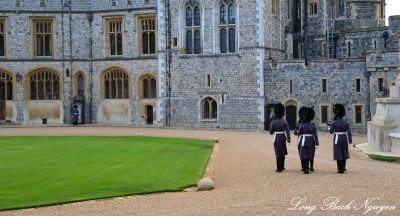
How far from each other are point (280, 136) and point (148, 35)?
28.9m

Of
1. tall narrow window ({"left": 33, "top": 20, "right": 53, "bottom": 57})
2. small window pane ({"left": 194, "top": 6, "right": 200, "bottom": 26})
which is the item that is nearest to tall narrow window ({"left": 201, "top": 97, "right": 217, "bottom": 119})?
small window pane ({"left": 194, "top": 6, "right": 200, "bottom": 26})

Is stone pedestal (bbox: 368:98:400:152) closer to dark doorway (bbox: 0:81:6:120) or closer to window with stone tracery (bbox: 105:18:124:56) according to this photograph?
window with stone tracery (bbox: 105:18:124:56)

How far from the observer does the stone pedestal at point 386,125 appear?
23.1 metres

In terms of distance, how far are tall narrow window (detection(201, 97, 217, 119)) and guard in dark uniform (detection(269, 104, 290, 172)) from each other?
77.3 ft

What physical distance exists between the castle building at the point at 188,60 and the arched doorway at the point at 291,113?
8 centimetres

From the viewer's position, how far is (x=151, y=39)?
46.3 m

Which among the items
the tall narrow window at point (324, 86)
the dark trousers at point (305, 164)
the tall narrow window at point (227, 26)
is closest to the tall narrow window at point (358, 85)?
the tall narrow window at point (324, 86)

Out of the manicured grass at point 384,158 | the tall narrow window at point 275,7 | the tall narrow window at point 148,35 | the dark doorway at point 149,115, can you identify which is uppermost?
the tall narrow window at point 275,7

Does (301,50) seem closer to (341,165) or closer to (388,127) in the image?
(388,127)

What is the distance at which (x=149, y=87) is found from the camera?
46281 millimetres

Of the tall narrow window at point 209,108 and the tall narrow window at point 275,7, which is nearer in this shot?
the tall narrow window at point 209,108

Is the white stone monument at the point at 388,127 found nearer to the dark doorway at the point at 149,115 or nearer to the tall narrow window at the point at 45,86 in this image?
the dark doorway at the point at 149,115

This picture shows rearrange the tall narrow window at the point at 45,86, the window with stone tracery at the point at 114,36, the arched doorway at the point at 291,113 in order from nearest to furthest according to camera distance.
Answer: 1. the arched doorway at the point at 291,113
2. the window with stone tracery at the point at 114,36
3. the tall narrow window at the point at 45,86

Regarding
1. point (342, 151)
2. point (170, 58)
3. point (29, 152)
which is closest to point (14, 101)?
point (170, 58)
